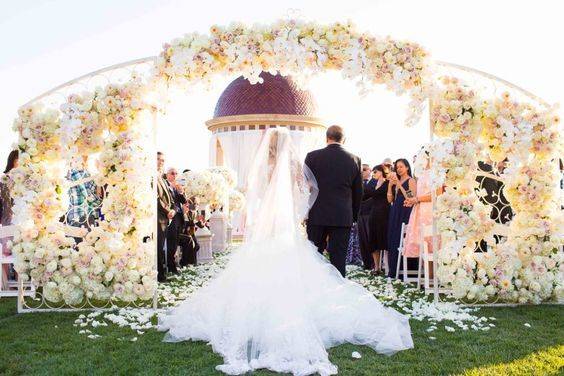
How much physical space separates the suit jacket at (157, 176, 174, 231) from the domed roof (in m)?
20.5

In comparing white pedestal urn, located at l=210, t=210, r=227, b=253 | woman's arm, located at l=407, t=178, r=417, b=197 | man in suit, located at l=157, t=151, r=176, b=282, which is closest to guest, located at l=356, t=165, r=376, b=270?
woman's arm, located at l=407, t=178, r=417, b=197

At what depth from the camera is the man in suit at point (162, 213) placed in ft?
30.0

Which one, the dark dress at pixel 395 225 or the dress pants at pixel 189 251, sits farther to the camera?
the dress pants at pixel 189 251

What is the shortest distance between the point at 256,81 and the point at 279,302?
300 cm

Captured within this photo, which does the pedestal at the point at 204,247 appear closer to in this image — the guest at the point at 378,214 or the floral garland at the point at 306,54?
the guest at the point at 378,214

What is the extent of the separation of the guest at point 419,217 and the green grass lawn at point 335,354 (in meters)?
2.54

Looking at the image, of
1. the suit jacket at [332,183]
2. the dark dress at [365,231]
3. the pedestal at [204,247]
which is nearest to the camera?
the suit jacket at [332,183]

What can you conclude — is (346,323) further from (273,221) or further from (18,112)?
(18,112)

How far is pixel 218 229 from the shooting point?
1534cm

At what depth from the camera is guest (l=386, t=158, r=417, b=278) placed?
912 centimetres

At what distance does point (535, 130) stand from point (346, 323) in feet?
11.9

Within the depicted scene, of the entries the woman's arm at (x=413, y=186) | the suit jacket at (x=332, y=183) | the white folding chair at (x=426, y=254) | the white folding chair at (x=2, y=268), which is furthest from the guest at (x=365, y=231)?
the white folding chair at (x=2, y=268)

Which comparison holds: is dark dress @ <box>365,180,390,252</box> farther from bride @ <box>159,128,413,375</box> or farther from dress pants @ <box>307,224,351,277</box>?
bride @ <box>159,128,413,375</box>

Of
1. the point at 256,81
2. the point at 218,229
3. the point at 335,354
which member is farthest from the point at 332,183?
the point at 218,229
